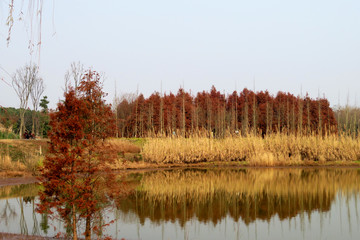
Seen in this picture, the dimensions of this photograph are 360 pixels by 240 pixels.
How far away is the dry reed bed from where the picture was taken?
1897 centimetres

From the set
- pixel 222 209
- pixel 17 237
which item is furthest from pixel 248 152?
pixel 17 237

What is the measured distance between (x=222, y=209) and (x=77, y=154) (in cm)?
493

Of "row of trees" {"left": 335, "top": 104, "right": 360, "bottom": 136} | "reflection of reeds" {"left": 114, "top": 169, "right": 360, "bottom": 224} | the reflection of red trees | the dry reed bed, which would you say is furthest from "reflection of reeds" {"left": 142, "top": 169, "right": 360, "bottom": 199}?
the reflection of red trees

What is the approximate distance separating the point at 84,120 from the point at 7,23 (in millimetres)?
3389

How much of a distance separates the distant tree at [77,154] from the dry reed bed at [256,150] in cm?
1275

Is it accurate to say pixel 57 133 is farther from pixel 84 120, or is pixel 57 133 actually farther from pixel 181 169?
pixel 181 169

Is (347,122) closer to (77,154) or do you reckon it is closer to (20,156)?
(20,156)

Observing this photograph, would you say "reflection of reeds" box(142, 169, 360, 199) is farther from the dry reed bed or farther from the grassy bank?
the grassy bank

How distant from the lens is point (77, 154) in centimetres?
569

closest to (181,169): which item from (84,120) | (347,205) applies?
(347,205)

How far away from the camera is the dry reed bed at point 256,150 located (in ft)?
62.2

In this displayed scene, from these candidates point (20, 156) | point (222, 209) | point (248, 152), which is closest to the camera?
point (222, 209)

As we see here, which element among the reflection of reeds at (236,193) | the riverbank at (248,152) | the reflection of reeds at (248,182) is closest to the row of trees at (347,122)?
the riverbank at (248,152)

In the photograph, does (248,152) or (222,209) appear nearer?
(222,209)
